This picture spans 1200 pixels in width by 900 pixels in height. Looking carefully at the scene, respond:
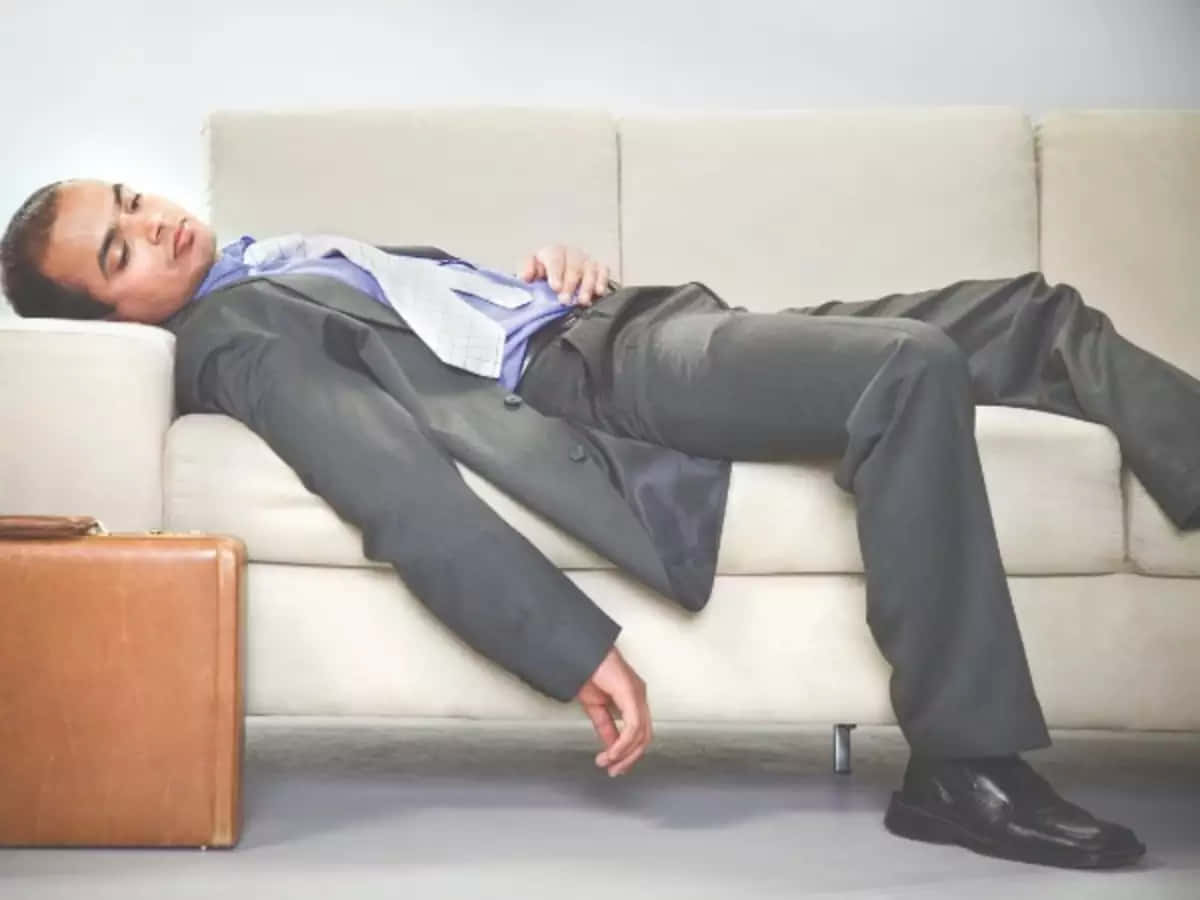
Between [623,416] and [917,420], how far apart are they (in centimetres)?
38

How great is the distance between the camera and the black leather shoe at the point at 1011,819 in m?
1.48

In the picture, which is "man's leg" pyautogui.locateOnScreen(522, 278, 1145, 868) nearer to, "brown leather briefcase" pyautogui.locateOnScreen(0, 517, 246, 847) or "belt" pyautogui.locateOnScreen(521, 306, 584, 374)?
"belt" pyautogui.locateOnScreen(521, 306, 584, 374)

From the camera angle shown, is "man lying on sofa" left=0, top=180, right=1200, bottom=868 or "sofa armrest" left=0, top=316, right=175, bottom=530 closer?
"man lying on sofa" left=0, top=180, right=1200, bottom=868

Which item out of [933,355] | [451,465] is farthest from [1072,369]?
[451,465]

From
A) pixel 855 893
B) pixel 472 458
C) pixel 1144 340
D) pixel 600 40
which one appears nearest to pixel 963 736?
pixel 855 893

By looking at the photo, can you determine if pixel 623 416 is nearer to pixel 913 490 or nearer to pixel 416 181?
pixel 913 490

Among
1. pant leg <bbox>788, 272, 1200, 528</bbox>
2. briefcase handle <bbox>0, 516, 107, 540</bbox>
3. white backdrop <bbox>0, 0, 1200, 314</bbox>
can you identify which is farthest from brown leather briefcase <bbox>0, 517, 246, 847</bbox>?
white backdrop <bbox>0, 0, 1200, 314</bbox>

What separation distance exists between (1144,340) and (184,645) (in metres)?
1.59

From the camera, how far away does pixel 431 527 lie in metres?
1.65

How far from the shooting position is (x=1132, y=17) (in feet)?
9.78

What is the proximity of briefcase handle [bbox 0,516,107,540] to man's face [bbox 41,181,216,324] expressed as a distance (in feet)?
1.48

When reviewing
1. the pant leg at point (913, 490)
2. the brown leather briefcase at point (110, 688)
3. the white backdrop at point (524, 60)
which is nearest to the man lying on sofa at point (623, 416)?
the pant leg at point (913, 490)

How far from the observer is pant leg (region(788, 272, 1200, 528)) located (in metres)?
1.77

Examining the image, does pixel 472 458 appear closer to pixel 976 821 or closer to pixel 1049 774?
pixel 976 821
